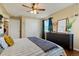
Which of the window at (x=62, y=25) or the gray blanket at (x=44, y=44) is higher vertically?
the window at (x=62, y=25)

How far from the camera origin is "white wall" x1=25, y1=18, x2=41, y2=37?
1954mm

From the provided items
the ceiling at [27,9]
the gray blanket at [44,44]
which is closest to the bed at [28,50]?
the gray blanket at [44,44]

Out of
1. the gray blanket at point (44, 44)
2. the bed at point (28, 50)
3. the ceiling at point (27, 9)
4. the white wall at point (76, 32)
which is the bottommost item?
the bed at point (28, 50)

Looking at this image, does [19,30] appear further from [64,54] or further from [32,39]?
[64,54]

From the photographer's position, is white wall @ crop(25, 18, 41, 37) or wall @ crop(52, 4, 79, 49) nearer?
wall @ crop(52, 4, 79, 49)

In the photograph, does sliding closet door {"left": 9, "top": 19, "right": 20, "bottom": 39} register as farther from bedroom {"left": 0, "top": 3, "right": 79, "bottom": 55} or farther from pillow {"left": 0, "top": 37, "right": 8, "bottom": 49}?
pillow {"left": 0, "top": 37, "right": 8, "bottom": 49}

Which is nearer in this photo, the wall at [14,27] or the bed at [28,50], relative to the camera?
the bed at [28,50]

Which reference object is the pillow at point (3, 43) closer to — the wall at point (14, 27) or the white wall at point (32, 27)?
the wall at point (14, 27)

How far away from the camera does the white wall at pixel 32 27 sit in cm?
195

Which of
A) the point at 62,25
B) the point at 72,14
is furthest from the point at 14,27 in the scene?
the point at 72,14

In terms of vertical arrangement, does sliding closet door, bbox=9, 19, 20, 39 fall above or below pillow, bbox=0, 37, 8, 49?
above

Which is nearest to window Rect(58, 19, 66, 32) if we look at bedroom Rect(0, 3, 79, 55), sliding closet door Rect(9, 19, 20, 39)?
bedroom Rect(0, 3, 79, 55)

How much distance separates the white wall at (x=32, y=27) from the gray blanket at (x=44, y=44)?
0.27 ft

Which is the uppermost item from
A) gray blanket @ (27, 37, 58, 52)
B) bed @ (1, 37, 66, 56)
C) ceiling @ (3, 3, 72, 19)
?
ceiling @ (3, 3, 72, 19)
